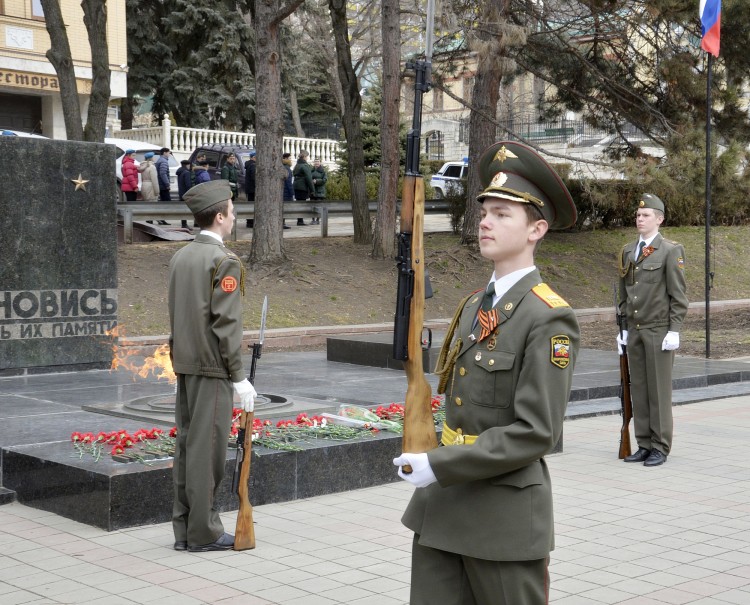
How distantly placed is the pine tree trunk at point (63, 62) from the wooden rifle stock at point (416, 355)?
16.0m

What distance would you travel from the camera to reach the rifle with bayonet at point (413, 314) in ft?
11.2

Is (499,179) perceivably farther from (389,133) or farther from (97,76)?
(389,133)

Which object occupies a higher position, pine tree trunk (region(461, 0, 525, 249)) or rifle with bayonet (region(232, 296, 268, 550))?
pine tree trunk (region(461, 0, 525, 249))

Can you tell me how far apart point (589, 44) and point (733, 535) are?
18.4 meters

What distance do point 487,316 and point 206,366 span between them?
301 cm

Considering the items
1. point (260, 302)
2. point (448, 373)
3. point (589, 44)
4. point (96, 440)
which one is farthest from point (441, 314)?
point (448, 373)

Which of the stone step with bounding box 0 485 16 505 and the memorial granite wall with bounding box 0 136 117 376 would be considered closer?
the stone step with bounding box 0 485 16 505

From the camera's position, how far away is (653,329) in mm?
8984

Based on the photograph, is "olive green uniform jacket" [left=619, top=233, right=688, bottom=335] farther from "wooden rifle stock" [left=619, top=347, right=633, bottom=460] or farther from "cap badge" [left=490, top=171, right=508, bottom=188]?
"cap badge" [left=490, top=171, right=508, bottom=188]

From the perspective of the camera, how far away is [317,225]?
28625mm

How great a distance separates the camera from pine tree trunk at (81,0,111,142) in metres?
19.2

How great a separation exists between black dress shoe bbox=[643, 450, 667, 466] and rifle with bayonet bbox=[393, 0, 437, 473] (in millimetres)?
5240

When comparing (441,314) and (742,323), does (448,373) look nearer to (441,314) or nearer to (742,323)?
(441,314)

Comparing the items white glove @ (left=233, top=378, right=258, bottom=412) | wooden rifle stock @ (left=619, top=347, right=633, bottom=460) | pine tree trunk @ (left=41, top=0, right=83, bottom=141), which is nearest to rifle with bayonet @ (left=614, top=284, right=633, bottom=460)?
wooden rifle stock @ (left=619, top=347, right=633, bottom=460)
